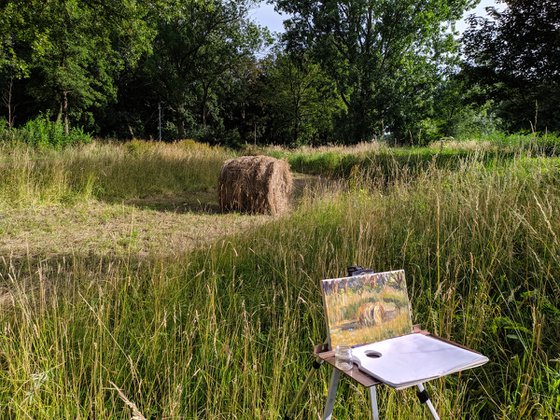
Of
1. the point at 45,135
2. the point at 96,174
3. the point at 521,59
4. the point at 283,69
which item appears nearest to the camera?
the point at 96,174

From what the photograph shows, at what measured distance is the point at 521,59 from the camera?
9047mm

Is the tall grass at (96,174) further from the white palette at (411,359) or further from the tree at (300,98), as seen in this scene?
the tree at (300,98)

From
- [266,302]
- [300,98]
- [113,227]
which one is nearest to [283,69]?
[300,98]

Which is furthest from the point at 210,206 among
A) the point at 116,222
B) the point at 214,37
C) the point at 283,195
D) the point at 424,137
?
the point at 214,37

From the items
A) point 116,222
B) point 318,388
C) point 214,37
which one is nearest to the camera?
point 318,388

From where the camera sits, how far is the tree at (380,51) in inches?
712

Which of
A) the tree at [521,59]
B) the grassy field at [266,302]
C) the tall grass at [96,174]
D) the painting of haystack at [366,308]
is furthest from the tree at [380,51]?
the painting of haystack at [366,308]

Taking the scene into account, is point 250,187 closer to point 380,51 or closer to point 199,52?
point 380,51

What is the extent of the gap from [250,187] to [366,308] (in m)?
5.27

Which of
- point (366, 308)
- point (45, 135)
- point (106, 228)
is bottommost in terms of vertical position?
point (106, 228)

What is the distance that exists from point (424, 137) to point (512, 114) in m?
9.60

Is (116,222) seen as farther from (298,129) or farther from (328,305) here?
(298,129)

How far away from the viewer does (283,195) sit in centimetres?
684

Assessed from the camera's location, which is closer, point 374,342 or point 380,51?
point 374,342
